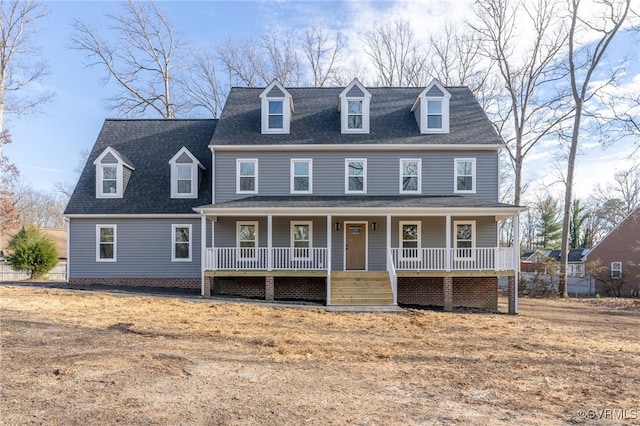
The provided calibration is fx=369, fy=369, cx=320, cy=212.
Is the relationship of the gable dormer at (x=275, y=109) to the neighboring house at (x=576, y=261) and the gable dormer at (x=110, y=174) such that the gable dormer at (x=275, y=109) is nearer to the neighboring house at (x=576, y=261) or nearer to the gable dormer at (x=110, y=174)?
the gable dormer at (x=110, y=174)

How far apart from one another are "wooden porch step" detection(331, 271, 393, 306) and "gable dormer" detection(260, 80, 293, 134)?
6792mm

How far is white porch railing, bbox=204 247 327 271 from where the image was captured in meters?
14.0

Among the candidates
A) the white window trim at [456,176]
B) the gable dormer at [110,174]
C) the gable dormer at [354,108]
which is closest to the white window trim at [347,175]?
the gable dormer at [354,108]

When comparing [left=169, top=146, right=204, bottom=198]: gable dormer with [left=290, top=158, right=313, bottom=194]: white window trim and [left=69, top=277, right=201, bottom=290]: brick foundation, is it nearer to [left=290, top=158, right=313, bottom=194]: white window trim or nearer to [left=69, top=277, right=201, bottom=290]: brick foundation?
[left=69, top=277, right=201, bottom=290]: brick foundation

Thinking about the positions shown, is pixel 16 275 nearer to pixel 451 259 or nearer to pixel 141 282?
pixel 141 282

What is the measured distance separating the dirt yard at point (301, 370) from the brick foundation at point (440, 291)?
4.37 meters

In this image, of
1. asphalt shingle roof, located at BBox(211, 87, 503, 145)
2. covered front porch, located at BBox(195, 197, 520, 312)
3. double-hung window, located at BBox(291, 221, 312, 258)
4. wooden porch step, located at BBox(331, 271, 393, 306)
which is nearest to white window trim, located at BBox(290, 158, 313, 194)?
asphalt shingle roof, located at BBox(211, 87, 503, 145)

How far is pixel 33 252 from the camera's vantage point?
20391 millimetres

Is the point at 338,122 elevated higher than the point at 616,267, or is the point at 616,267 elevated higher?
the point at 338,122

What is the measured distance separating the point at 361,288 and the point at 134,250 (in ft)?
32.7

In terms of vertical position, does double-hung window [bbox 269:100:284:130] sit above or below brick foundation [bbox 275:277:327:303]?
above

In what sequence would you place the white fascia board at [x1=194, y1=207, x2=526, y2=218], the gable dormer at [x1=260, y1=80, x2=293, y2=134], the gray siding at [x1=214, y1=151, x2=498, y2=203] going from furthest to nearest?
the gable dormer at [x1=260, y1=80, x2=293, y2=134] → the gray siding at [x1=214, y1=151, x2=498, y2=203] → the white fascia board at [x1=194, y1=207, x2=526, y2=218]

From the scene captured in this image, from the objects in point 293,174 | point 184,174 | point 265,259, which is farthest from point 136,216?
point 293,174

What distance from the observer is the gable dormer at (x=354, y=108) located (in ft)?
52.6
